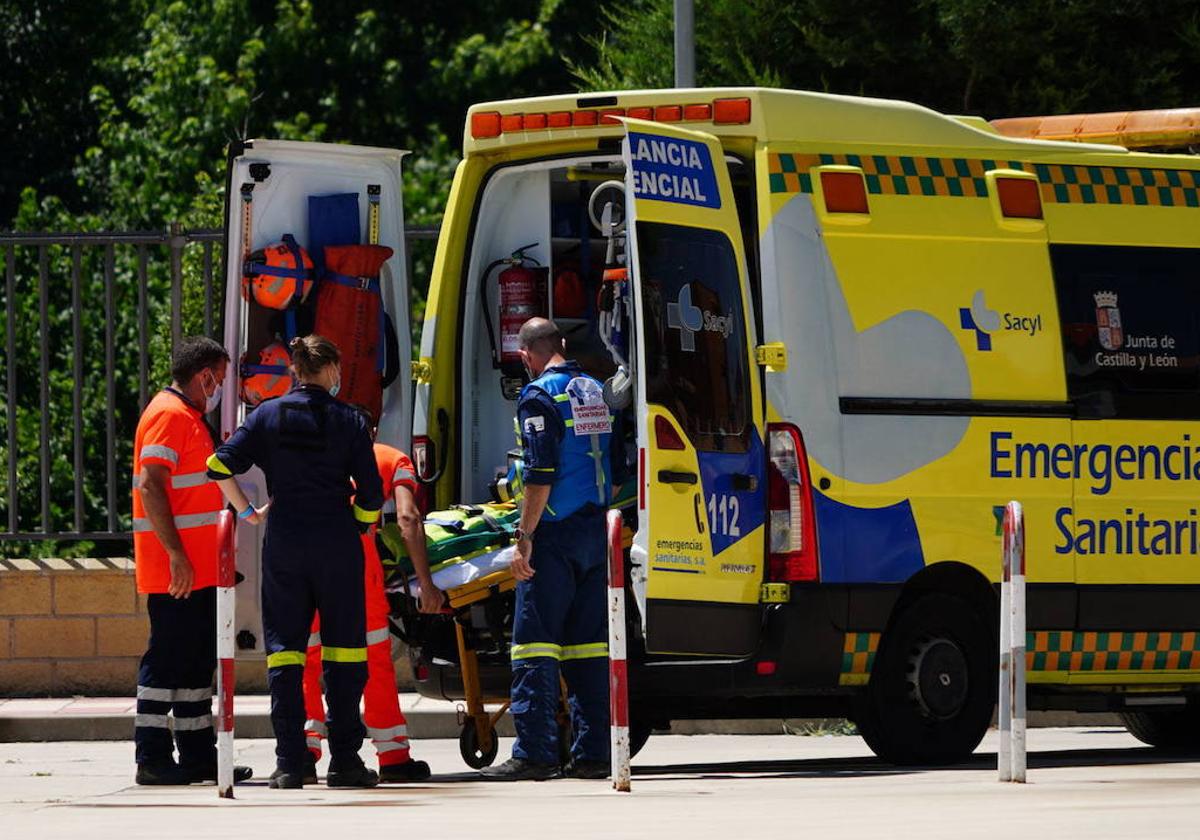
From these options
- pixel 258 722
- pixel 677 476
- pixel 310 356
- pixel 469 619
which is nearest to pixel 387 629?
pixel 469 619

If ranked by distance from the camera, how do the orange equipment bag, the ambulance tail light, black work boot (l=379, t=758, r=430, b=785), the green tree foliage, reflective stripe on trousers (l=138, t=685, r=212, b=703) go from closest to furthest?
the ambulance tail light → black work boot (l=379, t=758, r=430, b=785) → reflective stripe on trousers (l=138, t=685, r=212, b=703) → the orange equipment bag → the green tree foliage

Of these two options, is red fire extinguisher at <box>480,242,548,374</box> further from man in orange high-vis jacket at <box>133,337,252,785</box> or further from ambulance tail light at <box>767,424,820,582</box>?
ambulance tail light at <box>767,424,820,582</box>

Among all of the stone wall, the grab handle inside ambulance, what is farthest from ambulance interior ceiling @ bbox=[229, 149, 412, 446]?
the stone wall

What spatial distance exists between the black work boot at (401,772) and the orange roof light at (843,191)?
266 cm

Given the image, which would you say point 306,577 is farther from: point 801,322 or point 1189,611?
point 1189,611

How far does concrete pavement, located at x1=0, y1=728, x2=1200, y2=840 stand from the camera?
7.39 metres

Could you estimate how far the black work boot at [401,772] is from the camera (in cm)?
984

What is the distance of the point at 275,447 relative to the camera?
30.6ft

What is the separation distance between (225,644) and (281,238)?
260 centimetres

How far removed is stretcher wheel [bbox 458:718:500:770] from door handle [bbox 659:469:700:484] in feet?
5.23

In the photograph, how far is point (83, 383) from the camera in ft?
49.4

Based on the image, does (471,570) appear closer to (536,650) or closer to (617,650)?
(536,650)

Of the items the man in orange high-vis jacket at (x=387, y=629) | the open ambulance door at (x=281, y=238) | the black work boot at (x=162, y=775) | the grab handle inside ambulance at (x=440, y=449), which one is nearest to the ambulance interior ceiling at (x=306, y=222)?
the open ambulance door at (x=281, y=238)

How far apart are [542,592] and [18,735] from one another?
4.41 meters
